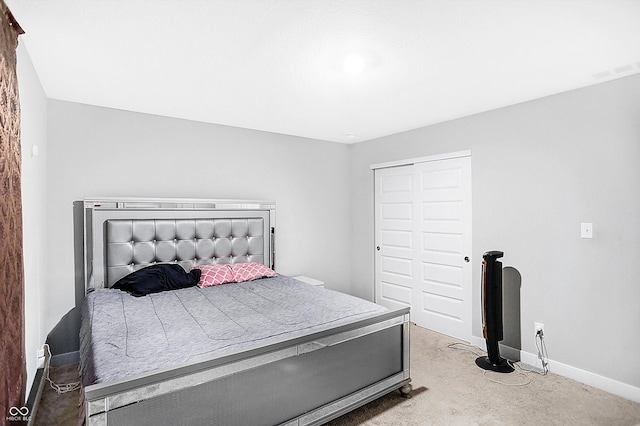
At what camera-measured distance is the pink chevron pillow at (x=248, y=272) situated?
11.7 feet

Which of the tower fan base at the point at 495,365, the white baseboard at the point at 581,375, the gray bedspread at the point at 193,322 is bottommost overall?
the tower fan base at the point at 495,365

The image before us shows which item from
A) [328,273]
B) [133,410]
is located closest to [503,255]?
[328,273]

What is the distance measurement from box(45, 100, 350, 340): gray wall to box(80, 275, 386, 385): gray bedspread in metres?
0.94

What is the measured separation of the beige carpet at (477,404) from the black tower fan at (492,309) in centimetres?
16

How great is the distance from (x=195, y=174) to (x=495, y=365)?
352 cm

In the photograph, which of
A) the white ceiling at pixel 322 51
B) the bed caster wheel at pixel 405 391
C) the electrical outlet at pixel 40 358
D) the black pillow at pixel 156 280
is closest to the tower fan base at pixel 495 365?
the bed caster wheel at pixel 405 391

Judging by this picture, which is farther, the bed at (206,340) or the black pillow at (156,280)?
the black pillow at (156,280)

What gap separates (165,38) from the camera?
2.00 meters

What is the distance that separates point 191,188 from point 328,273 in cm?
222

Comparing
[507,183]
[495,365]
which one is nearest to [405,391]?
[495,365]

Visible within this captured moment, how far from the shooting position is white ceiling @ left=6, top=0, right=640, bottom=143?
5.65 feet

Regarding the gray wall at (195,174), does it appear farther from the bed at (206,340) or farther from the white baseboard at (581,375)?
the white baseboard at (581,375)

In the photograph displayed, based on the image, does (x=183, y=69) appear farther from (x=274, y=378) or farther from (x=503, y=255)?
(x=503, y=255)
